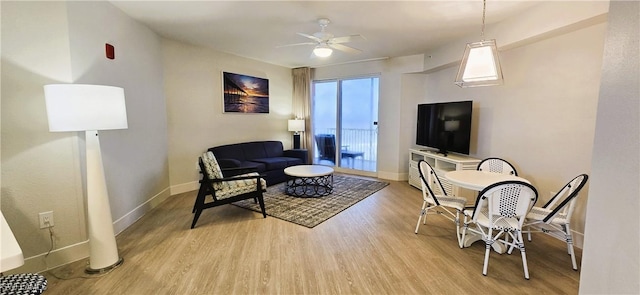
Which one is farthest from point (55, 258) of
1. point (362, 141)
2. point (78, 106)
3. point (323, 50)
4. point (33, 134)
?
point (362, 141)

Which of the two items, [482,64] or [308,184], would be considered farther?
[308,184]

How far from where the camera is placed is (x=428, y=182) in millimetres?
2936

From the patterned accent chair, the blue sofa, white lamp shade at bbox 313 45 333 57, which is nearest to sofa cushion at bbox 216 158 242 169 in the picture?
the blue sofa

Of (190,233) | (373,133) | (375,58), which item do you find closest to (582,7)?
(375,58)

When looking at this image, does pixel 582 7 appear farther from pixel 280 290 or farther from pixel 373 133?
pixel 373 133

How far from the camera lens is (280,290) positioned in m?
2.03

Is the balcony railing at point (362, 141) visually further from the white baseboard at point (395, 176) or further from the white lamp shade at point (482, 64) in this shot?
the white lamp shade at point (482, 64)

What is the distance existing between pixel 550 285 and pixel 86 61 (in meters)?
4.28

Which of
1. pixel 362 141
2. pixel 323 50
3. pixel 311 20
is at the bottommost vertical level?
pixel 362 141

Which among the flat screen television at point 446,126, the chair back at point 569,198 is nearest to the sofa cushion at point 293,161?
the flat screen television at point 446,126

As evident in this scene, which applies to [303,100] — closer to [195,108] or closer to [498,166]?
[195,108]

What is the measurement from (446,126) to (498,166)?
50.3 inches

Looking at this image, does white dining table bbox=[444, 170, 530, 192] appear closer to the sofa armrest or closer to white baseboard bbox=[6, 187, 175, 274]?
the sofa armrest

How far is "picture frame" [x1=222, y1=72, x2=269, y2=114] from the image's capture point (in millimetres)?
5102
